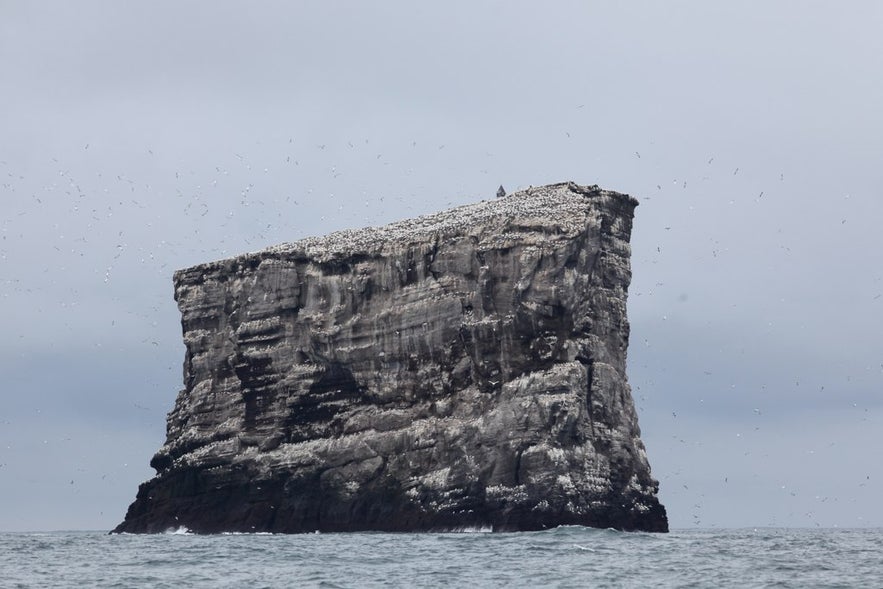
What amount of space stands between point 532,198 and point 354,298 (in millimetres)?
11522

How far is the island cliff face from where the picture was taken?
77.6m

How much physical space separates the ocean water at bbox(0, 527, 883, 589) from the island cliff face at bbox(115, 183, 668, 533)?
427cm

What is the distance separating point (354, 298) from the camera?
87.5 metres

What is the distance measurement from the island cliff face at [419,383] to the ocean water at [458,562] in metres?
4.27

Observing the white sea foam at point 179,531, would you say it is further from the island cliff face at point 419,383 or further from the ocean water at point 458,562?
the ocean water at point 458,562

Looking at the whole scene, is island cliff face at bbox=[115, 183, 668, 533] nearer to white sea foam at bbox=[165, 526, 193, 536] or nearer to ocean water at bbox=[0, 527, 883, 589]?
white sea foam at bbox=[165, 526, 193, 536]

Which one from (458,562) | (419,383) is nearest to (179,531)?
(419,383)

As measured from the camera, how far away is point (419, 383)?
8350 cm

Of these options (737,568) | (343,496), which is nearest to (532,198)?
(343,496)

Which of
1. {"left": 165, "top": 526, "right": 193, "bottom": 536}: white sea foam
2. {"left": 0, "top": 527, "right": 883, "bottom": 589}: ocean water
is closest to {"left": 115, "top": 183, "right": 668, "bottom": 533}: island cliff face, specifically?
{"left": 165, "top": 526, "right": 193, "bottom": 536}: white sea foam

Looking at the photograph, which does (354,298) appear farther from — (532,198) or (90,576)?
(90,576)

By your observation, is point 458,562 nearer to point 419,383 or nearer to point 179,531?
point 419,383

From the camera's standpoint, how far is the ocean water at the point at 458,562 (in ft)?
173

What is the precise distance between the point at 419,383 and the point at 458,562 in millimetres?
25997
